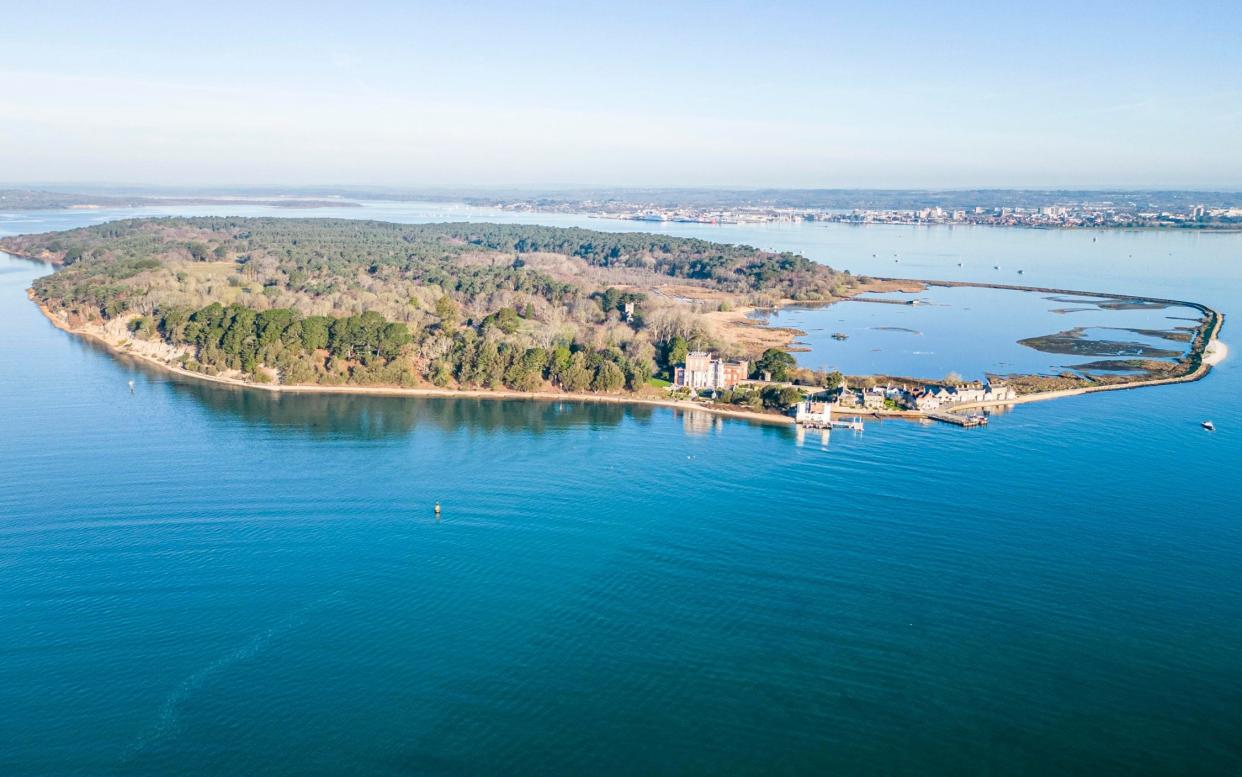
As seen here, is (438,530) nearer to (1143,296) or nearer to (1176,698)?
(1176,698)

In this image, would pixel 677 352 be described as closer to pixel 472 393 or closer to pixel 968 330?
pixel 472 393

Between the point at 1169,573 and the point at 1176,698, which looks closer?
the point at 1176,698

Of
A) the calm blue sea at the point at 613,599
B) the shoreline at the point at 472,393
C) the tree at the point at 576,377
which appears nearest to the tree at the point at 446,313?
the shoreline at the point at 472,393

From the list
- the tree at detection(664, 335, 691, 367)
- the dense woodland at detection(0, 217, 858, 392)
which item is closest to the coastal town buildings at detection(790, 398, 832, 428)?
the dense woodland at detection(0, 217, 858, 392)

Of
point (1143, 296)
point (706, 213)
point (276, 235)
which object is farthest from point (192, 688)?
point (706, 213)

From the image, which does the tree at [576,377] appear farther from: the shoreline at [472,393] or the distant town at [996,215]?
the distant town at [996,215]

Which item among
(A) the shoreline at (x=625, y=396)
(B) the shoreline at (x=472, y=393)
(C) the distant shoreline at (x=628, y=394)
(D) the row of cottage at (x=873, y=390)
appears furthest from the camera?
(B) the shoreline at (x=472, y=393)

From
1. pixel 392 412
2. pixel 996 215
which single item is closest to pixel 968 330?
pixel 392 412
